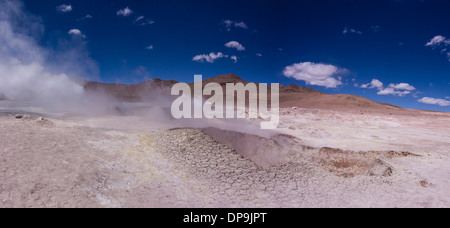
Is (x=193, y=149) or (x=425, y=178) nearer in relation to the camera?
(x=425, y=178)

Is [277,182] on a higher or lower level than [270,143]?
lower

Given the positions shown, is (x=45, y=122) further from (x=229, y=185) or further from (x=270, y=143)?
(x=270, y=143)

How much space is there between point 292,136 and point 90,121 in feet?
26.5

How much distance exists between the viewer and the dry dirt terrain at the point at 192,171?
13.5ft

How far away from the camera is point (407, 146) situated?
9234mm

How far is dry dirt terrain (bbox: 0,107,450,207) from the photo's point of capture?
13.5ft

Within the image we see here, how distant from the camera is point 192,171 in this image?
6008 millimetres

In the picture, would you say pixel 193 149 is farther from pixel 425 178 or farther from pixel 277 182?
pixel 425 178
